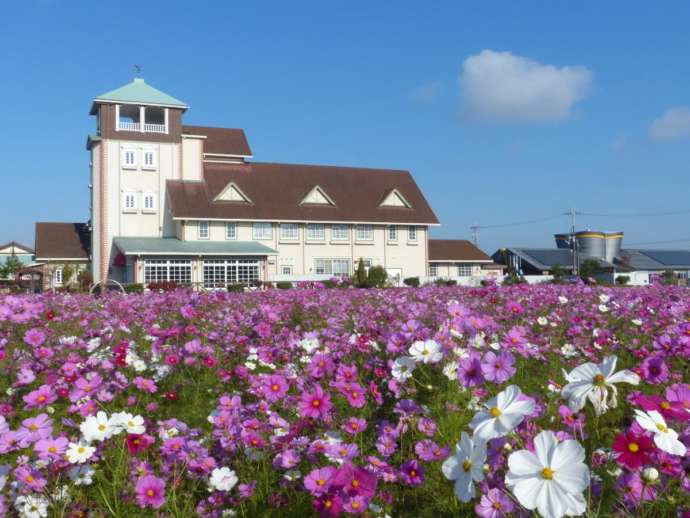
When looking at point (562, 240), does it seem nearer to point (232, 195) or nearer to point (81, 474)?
point (232, 195)

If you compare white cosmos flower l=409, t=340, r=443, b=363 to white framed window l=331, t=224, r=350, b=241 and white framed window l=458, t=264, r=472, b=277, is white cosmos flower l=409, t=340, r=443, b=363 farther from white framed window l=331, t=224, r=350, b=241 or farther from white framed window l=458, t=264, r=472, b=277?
white framed window l=458, t=264, r=472, b=277

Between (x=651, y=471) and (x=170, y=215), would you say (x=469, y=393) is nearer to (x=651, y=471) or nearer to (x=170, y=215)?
(x=651, y=471)

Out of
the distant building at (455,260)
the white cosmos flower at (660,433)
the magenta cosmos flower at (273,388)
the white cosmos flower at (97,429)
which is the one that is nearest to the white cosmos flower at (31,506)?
the white cosmos flower at (97,429)

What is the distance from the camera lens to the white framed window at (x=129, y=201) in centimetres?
3884

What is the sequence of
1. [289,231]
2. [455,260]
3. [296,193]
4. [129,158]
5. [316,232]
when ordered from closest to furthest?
[129,158], [289,231], [316,232], [296,193], [455,260]

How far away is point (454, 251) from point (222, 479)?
46.3 m

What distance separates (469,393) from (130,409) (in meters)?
1.82

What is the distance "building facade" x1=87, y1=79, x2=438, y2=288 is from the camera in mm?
37500

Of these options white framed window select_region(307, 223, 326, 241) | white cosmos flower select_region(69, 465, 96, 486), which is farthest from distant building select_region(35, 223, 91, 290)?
white cosmos flower select_region(69, 465, 96, 486)

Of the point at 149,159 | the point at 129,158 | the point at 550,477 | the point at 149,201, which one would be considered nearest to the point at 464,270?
the point at 149,201

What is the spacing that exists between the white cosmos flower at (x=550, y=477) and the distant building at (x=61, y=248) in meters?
43.0

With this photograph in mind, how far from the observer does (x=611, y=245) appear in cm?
6531

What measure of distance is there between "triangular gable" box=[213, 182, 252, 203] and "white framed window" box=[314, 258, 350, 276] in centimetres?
599

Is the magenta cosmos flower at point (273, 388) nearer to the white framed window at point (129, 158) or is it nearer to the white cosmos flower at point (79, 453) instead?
the white cosmos flower at point (79, 453)
